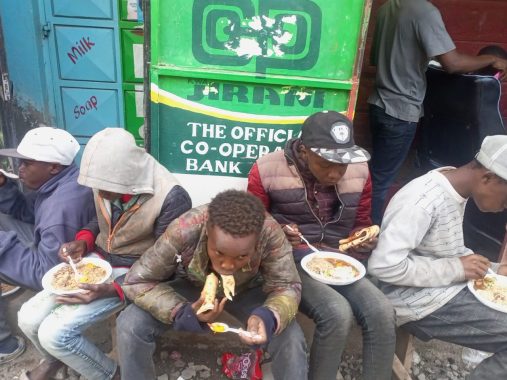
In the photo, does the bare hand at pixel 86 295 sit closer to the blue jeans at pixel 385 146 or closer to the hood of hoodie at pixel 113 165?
the hood of hoodie at pixel 113 165

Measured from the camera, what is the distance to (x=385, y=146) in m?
3.18

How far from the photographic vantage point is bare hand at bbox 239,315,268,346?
1682mm

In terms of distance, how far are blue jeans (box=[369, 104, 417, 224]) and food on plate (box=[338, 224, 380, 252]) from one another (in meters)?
1.11

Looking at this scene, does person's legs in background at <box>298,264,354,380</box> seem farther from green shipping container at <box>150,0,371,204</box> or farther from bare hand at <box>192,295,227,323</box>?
green shipping container at <box>150,0,371,204</box>

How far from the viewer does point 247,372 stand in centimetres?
225

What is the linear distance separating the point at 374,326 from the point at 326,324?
0.72ft

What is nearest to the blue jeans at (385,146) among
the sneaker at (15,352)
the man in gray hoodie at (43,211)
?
the man in gray hoodie at (43,211)

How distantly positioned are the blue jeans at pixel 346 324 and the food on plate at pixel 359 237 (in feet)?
0.64

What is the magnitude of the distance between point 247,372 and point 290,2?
70.7 inches

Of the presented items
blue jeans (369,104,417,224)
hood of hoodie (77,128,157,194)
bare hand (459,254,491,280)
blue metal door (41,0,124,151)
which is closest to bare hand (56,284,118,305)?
hood of hoodie (77,128,157,194)

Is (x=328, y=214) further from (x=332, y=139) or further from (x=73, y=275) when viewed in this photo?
(x=73, y=275)

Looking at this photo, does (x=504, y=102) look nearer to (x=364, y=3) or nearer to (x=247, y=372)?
(x=364, y=3)

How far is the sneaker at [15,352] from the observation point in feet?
7.54

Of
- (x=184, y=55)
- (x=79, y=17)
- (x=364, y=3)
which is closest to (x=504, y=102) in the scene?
(x=364, y=3)
